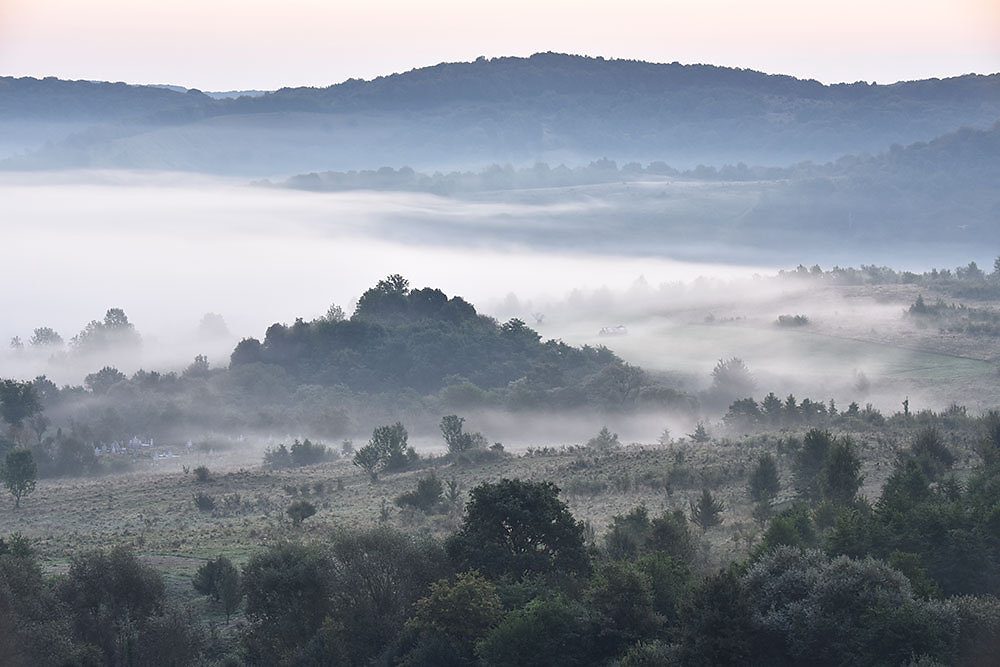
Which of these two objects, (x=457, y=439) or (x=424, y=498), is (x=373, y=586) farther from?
(x=457, y=439)

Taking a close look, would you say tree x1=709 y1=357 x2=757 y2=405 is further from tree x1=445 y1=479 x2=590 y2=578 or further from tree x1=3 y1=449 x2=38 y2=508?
tree x1=445 y1=479 x2=590 y2=578

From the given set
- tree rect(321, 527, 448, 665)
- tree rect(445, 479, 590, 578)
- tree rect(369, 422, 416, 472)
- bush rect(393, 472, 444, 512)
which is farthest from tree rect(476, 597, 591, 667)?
tree rect(369, 422, 416, 472)

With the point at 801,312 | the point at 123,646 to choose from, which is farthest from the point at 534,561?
the point at 801,312

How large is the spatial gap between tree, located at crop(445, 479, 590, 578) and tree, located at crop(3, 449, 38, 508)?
117 feet

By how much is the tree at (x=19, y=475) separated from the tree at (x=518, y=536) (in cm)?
3578

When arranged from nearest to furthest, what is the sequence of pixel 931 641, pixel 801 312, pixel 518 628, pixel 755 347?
1. pixel 931 641
2. pixel 518 628
3. pixel 755 347
4. pixel 801 312

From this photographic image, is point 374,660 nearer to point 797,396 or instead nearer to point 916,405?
point 916,405

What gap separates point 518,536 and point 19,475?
38067mm

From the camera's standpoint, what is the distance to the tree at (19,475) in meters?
69.7

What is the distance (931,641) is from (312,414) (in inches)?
3381

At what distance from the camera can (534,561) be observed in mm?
40906

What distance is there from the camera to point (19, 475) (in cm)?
6975

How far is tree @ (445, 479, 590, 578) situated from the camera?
1606 inches

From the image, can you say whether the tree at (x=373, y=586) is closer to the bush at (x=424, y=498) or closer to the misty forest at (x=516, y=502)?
the misty forest at (x=516, y=502)
